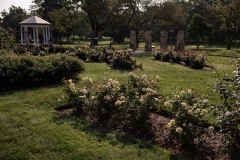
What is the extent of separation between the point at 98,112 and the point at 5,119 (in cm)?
180

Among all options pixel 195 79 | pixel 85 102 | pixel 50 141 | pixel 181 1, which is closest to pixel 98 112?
pixel 85 102

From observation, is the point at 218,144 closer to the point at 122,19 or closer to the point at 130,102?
the point at 130,102

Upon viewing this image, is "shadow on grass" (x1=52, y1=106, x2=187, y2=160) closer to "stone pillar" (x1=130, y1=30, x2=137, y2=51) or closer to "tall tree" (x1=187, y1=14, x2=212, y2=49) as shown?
"stone pillar" (x1=130, y1=30, x2=137, y2=51)

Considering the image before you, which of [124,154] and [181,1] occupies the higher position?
[181,1]

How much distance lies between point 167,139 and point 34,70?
4.58 metres

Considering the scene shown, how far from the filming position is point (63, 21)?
28141 mm

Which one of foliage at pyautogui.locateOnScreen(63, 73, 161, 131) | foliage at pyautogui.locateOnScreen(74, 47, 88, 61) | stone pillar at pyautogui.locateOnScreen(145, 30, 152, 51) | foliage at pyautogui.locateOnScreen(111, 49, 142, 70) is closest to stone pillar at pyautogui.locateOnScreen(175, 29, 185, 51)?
stone pillar at pyautogui.locateOnScreen(145, 30, 152, 51)

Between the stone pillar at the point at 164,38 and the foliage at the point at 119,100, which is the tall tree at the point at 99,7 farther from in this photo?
the foliage at the point at 119,100

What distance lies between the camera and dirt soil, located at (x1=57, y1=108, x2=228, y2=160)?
136 inches

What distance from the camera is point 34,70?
6.96 m

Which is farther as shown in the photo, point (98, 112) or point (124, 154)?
point (98, 112)

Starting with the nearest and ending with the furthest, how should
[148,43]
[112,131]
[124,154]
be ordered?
[124,154] → [112,131] → [148,43]

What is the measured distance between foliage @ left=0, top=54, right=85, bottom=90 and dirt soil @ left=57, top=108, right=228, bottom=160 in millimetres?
2736

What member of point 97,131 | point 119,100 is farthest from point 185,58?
point 97,131
